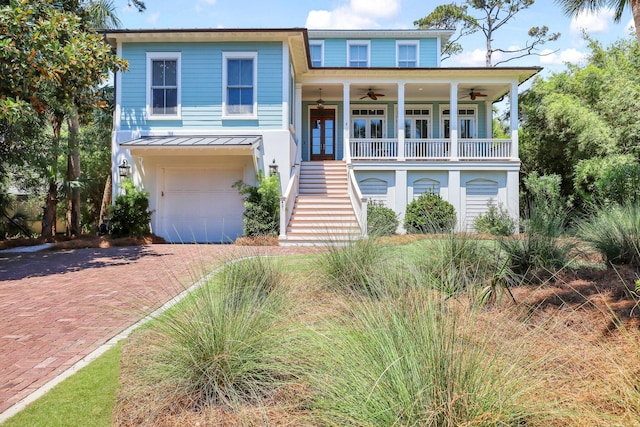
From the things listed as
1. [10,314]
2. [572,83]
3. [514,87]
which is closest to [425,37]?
[514,87]

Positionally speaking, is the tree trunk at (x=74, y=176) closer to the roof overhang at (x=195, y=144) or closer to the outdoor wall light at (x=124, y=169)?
the outdoor wall light at (x=124, y=169)

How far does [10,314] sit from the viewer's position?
494 cm

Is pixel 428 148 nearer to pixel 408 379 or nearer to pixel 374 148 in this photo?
pixel 374 148

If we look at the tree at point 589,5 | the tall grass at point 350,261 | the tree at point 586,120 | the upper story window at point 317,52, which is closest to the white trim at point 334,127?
the upper story window at point 317,52

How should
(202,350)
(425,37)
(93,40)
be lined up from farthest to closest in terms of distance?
(425,37)
(93,40)
(202,350)

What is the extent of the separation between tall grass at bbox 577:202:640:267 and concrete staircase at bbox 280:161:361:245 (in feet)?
14.4

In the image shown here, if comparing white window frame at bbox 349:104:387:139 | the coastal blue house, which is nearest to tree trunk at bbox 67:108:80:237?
the coastal blue house

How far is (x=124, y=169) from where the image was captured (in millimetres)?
13484

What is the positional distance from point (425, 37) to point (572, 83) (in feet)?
24.0

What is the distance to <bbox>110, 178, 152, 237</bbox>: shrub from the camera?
13000 mm

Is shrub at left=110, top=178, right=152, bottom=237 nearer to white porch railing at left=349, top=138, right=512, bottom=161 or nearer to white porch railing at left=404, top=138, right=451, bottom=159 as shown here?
white porch railing at left=349, top=138, right=512, bottom=161

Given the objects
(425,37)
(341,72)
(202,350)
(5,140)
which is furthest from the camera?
(425,37)

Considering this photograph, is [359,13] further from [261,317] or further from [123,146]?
[261,317]

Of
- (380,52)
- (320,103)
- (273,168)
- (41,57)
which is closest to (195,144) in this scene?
(273,168)
